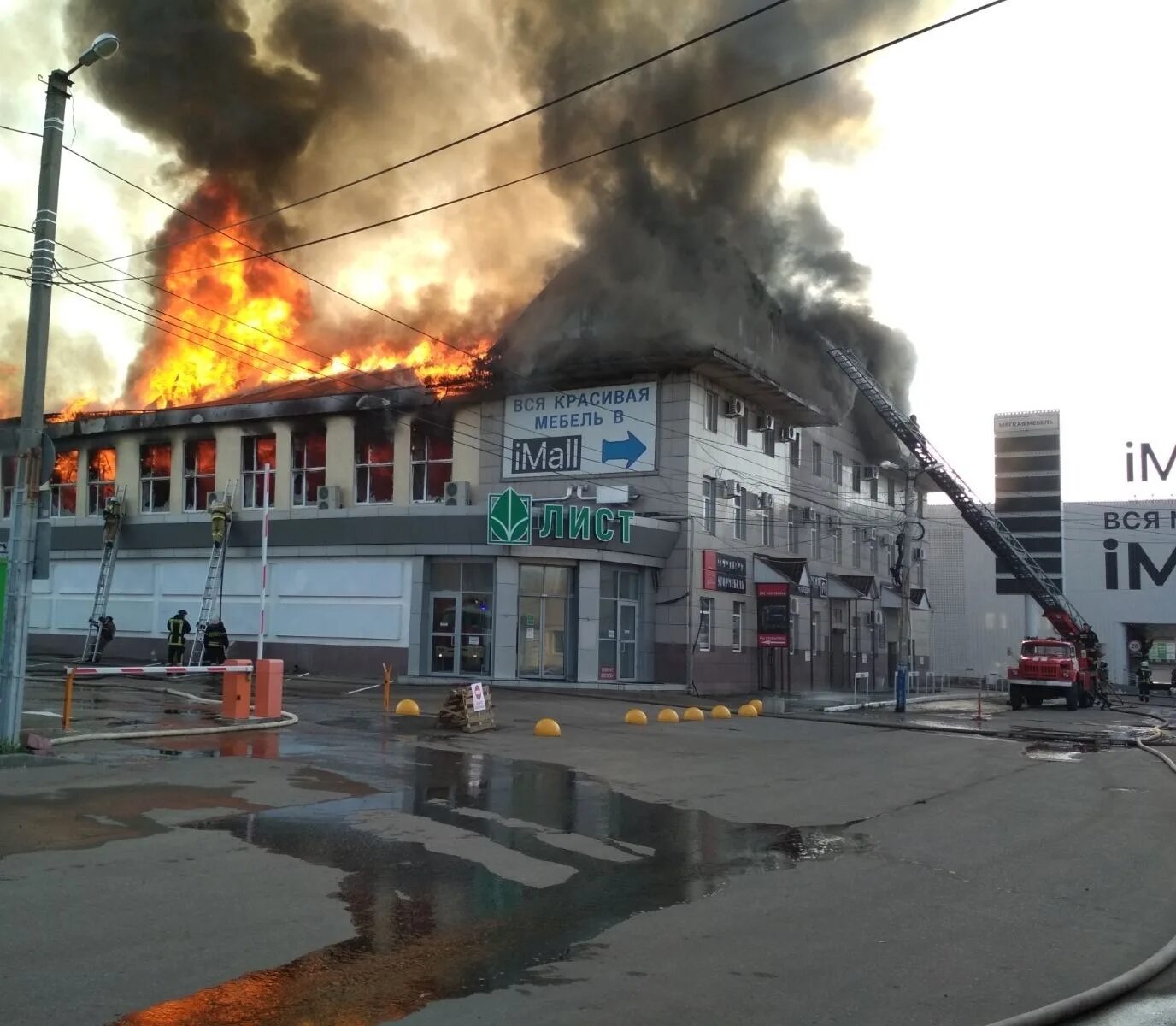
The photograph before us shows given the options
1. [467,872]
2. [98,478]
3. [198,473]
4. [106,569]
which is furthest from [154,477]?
[467,872]

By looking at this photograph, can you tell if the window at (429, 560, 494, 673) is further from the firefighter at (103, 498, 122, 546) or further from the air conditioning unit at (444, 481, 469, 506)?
the firefighter at (103, 498, 122, 546)

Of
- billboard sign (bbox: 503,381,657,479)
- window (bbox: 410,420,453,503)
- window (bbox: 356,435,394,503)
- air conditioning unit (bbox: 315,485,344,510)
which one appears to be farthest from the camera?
window (bbox: 356,435,394,503)

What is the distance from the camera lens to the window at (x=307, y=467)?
110 ft

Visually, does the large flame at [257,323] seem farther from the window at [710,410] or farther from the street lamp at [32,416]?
the street lamp at [32,416]

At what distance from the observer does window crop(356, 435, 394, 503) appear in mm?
32594

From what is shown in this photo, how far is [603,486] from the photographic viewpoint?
3055 cm

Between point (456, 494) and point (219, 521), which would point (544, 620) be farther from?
point (219, 521)


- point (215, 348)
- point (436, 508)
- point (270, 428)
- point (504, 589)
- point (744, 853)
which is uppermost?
point (215, 348)

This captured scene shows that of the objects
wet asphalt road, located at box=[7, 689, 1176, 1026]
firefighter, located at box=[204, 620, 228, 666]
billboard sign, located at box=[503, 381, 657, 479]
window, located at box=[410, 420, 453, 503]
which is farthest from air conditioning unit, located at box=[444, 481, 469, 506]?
wet asphalt road, located at box=[7, 689, 1176, 1026]

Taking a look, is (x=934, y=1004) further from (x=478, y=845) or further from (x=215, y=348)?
(x=215, y=348)

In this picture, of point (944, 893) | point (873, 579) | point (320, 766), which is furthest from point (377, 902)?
point (873, 579)

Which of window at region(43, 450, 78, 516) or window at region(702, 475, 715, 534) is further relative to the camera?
window at region(43, 450, 78, 516)

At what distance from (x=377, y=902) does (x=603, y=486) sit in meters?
24.0

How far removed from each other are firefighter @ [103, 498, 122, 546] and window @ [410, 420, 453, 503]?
1023 centimetres
